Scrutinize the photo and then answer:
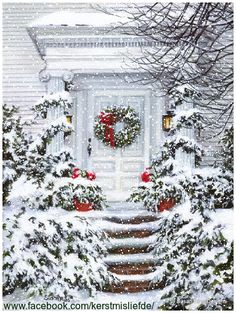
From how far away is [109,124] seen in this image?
25.2 ft

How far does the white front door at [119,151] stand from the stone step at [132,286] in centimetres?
250

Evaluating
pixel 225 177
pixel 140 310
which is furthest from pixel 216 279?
pixel 225 177

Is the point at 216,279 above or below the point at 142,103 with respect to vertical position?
Answer: below

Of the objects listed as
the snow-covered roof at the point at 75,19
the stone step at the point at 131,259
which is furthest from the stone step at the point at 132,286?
the snow-covered roof at the point at 75,19

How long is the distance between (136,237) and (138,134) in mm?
2369

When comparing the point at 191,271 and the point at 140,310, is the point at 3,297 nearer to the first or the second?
the point at 140,310

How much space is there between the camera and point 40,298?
4.54 m

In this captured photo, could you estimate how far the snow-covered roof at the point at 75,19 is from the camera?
24.1ft

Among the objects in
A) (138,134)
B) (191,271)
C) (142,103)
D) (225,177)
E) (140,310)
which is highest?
(142,103)

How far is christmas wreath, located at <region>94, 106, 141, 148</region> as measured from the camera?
7.64m

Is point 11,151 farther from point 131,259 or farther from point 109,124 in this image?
Answer: point 109,124

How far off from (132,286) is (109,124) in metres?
3.21

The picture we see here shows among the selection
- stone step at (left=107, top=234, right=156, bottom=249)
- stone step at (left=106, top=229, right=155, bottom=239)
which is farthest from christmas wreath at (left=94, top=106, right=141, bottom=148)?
stone step at (left=107, top=234, right=156, bottom=249)

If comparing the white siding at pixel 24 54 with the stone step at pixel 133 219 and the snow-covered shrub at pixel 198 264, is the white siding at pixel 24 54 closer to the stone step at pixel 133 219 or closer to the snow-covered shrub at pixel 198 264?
the stone step at pixel 133 219
